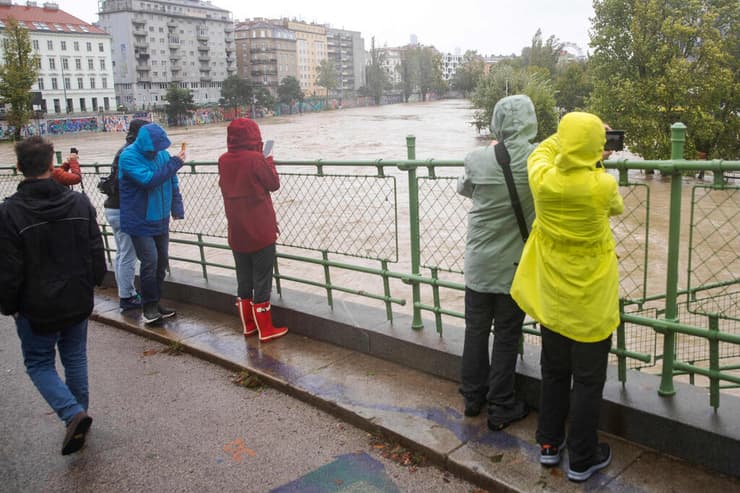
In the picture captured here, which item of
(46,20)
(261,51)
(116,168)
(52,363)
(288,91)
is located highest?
(261,51)

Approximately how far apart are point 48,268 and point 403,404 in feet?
6.95

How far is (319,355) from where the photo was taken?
4.65 m

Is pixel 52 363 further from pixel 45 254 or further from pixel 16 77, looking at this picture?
pixel 16 77

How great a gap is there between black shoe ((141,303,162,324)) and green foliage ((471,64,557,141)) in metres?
31.4

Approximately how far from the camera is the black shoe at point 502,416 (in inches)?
134

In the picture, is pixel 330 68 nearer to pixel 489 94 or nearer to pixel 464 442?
pixel 489 94

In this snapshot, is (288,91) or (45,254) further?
(288,91)

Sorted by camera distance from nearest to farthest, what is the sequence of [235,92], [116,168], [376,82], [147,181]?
[147,181], [116,168], [235,92], [376,82]

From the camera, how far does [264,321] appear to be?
496cm

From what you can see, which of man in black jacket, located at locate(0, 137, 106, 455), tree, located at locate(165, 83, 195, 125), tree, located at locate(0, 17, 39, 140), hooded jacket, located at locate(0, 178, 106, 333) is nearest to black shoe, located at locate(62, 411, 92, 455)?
man in black jacket, located at locate(0, 137, 106, 455)

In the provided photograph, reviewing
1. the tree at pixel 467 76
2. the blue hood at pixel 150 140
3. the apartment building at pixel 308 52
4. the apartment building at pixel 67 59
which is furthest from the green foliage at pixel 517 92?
the apartment building at pixel 308 52

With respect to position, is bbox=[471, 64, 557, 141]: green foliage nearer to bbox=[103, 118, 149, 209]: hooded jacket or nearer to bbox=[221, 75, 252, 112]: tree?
bbox=[103, 118, 149, 209]: hooded jacket

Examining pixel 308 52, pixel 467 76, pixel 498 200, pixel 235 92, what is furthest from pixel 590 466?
pixel 308 52

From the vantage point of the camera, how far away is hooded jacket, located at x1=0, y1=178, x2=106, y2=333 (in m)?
3.39
